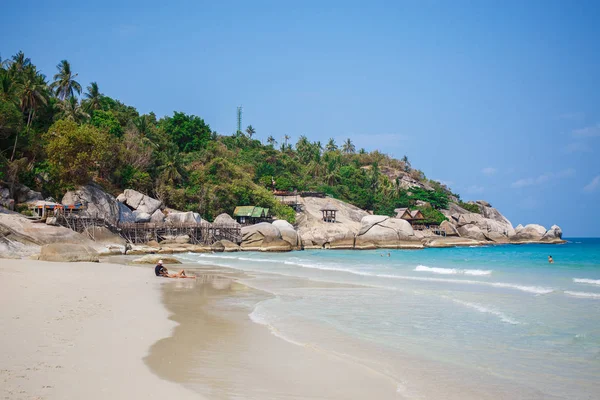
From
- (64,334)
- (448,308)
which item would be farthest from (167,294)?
(448,308)

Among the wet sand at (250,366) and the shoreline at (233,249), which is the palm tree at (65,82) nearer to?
the shoreline at (233,249)

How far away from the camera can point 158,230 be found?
45.4 m

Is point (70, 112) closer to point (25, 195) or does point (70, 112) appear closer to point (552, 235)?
point (25, 195)

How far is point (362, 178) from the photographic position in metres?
81.4

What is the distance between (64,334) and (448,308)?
9.95 m

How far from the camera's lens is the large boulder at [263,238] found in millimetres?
48031

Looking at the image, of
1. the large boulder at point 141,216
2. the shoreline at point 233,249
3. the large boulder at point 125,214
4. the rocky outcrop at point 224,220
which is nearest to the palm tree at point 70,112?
the large boulder at point 125,214

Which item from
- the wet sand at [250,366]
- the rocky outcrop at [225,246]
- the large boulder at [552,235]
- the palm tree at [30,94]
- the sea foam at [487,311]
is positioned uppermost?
the palm tree at [30,94]

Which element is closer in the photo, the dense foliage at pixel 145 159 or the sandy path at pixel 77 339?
the sandy path at pixel 77 339

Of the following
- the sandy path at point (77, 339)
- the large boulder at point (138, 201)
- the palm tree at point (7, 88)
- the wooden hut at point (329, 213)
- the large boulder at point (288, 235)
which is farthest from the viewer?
the wooden hut at point (329, 213)

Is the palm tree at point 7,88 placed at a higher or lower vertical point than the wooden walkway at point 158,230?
higher

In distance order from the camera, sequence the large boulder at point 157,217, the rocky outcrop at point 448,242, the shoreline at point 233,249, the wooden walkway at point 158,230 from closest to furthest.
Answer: the wooden walkway at point 158,230 → the shoreline at point 233,249 → the large boulder at point 157,217 → the rocky outcrop at point 448,242

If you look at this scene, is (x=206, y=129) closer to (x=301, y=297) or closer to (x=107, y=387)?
(x=301, y=297)

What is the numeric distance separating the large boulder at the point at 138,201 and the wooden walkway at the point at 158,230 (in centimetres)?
239
